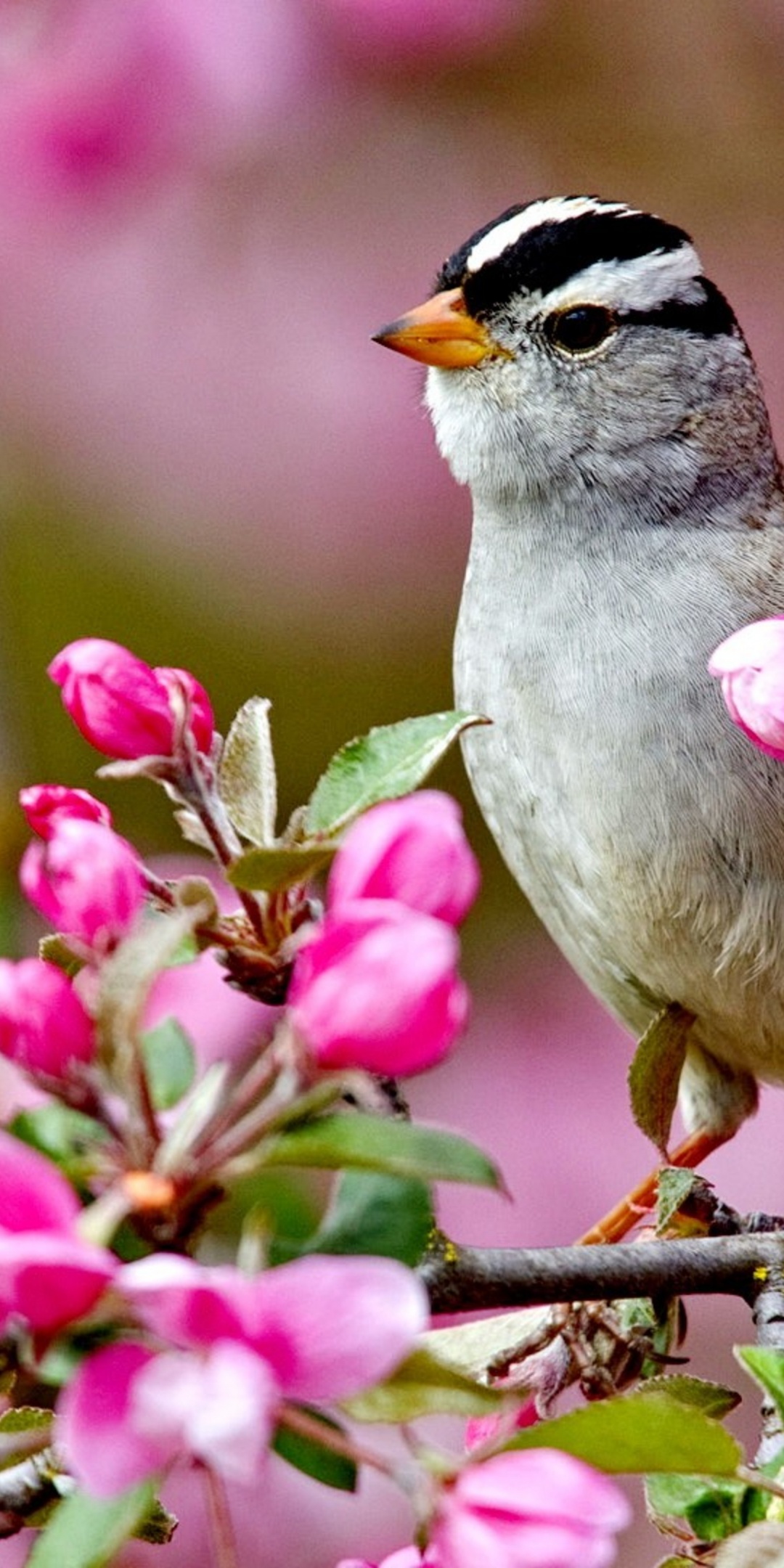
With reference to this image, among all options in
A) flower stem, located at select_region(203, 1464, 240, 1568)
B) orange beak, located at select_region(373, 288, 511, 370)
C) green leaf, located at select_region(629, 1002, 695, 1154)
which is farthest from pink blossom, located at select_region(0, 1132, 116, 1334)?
orange beak, located at select_region(373, 288, 511, 370)

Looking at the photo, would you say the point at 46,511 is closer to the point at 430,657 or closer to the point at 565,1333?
the point at 430,657

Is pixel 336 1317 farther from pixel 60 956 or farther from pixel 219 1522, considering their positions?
pixel 60 956

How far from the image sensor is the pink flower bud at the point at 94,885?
1.01 meters

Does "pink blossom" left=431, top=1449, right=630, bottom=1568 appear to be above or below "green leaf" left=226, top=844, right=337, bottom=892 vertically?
below

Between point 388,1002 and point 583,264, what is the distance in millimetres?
1388

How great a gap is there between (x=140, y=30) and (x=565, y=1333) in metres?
1.94

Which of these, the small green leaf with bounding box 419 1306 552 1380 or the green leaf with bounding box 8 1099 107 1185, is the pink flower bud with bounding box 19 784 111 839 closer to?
the green leaf with bounding box 8 1099 107 1185

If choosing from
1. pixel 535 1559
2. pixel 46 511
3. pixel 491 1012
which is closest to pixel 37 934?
pixel 491 1012

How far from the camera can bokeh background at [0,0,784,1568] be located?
3061 millimetres

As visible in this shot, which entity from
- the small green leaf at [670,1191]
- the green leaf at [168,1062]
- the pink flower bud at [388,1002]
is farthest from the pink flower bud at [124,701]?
the small green leaf at [670,1191]

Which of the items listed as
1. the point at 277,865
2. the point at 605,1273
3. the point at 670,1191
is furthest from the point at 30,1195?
the point at 670,1191

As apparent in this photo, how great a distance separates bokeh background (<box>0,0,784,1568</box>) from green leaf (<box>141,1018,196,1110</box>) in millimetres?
1853

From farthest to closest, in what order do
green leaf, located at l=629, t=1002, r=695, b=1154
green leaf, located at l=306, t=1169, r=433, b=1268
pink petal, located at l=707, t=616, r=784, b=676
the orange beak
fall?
the orange beak
green leaf, located at l=629, t=1002, r=695, b=1154
pink petal, located at l=707, t=616, r=784, b=676
green leaf, located at l=306, t=1169, r=433, b=1268

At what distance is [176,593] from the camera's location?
3475 mm
